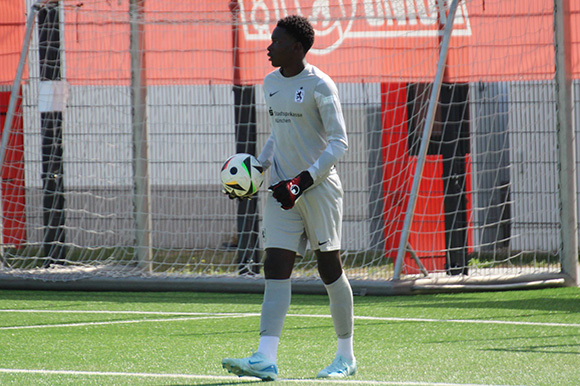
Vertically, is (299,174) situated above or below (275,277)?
above

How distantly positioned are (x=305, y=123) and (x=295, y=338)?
A: 1858 millimetres

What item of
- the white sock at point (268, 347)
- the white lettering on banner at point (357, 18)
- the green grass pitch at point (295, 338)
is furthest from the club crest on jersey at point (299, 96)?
the white lettering on banner at point (357, 18)

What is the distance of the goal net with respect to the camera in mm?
9297

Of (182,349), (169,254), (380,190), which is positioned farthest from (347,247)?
(182,349)

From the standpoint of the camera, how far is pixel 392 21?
→ 9430mm

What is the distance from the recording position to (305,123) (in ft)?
15.8

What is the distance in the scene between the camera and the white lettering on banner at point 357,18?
9.23m

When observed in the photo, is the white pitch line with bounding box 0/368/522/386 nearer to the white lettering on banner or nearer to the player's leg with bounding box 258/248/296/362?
the player's leg with bounding box 258/248/296/362

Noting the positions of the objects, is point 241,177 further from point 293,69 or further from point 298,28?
point 298,28

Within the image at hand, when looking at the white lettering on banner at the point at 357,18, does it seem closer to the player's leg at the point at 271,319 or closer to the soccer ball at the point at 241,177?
the soccer ball at the point at 241,177

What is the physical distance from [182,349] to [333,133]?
1.83 metres

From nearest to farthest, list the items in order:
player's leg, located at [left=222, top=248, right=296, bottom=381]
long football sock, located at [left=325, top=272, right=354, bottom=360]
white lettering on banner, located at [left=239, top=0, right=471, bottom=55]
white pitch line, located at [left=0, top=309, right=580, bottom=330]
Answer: player's leg, located at [left=222, top=248, right=296, bottom=381], long football sock, located at [left=325, top=272, right=354, bottom=360], white pitch line, located at [left=0, top=309, right=580, bottom=330], white lettering on banner, located at [left=239, top=0, right=471, bottom=55]

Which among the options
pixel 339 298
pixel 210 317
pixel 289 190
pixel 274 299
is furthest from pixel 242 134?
pixel 289 190

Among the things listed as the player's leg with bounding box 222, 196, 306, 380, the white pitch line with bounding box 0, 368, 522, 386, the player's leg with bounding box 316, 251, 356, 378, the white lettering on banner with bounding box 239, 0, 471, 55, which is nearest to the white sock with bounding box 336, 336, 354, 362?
the player's leg with bounding box 316, 251, 356, 378
